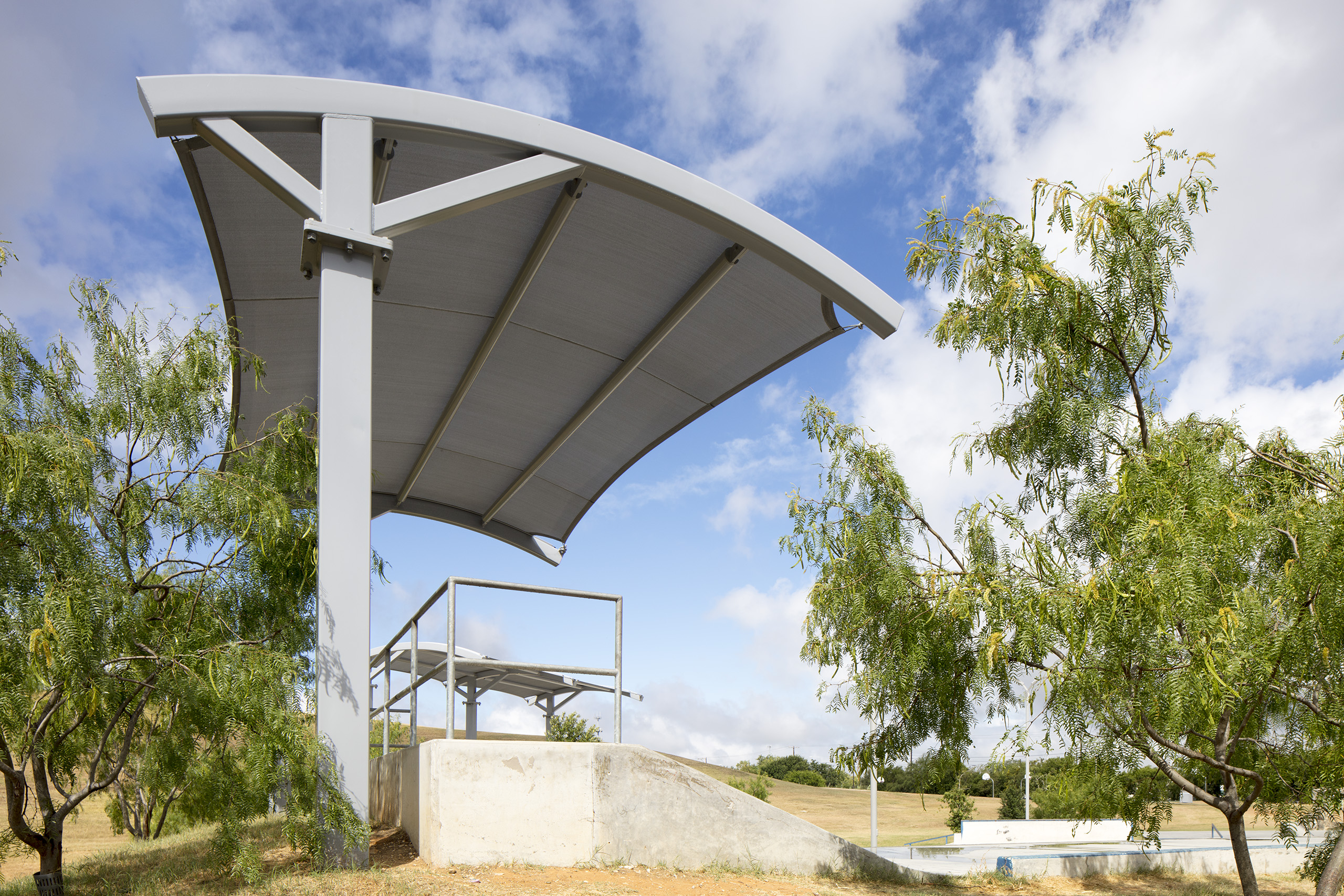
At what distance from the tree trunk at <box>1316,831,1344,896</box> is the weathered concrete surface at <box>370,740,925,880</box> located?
15.4 feet

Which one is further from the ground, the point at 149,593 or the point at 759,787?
the point at 149,593

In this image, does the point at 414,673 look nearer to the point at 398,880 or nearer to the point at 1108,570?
the point at 398,880

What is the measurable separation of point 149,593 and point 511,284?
176 inches

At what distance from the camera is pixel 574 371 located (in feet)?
36.6

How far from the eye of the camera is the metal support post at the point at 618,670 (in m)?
8.09

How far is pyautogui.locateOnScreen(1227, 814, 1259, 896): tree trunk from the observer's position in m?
9.17

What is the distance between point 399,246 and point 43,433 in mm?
3665

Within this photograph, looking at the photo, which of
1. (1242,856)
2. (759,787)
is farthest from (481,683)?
(759,787)

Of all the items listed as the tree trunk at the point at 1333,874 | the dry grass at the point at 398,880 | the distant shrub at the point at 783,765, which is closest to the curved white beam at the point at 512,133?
the dry grass at the point at 398,880

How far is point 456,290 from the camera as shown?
32.1 feet

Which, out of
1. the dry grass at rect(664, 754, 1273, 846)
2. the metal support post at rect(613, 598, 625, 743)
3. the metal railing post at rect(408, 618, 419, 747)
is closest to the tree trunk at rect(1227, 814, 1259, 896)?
the metal support post at rect(613, 598, 625, 743)

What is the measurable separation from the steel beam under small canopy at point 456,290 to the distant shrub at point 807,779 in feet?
184

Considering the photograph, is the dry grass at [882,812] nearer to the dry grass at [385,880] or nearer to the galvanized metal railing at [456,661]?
the dry grass at [385,880]

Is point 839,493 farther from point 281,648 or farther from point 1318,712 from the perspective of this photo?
point 281,648
